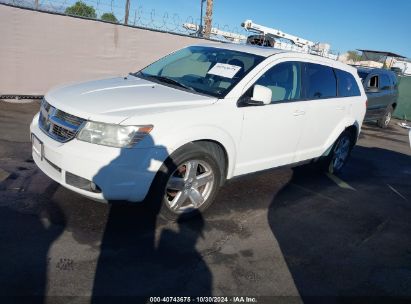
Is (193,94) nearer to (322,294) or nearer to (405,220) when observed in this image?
(322,294)

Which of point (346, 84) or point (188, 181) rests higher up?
point (346, 84)

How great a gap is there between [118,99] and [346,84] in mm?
3732

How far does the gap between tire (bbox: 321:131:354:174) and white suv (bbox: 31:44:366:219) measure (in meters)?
0.43

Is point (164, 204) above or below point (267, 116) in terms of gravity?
below

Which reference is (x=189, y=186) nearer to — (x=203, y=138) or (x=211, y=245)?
(x=203, y=138)

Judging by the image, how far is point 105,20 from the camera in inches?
405

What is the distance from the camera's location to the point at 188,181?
396cm

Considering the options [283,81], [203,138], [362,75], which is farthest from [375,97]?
[203,138]

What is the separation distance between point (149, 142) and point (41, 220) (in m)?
1.34

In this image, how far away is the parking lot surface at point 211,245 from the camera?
304 centimetres

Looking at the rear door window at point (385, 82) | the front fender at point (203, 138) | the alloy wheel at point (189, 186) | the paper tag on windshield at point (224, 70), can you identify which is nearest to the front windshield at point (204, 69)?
the paper tag on windshield at point (224, 70)

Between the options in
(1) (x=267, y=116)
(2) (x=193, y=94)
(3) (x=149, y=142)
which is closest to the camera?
(3) (x=149, y=142)

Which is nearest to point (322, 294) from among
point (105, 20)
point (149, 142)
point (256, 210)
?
point (256, 210)

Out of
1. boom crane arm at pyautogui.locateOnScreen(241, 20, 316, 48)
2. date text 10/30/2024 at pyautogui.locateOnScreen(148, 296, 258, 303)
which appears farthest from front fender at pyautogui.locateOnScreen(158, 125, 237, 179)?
boom crane arm at pyautogui.locateOnScreen(241, 20, 316, 48)
